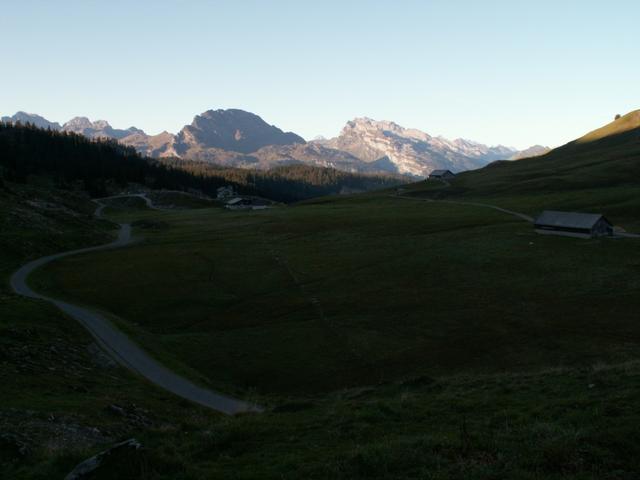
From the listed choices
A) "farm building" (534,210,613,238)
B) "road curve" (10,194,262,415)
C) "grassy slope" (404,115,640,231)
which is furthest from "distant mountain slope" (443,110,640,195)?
"road curve" (10,194,262,415)

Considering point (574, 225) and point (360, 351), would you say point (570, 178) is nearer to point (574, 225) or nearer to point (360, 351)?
point (574, 225)

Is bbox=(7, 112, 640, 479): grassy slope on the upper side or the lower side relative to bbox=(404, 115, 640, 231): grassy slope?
lower

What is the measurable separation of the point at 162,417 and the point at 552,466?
2209cm

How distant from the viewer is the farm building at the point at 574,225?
283 feet

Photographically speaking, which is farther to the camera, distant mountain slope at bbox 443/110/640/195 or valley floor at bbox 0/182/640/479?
distant mountain slope at bbox 443/110/640/195

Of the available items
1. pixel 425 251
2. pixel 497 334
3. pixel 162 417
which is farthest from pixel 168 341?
pixel 425 251

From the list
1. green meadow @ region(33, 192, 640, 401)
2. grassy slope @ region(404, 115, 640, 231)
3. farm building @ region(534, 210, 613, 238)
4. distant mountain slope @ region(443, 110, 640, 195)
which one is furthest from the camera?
distant mountain slope @ region(443, 110, 640, 195)

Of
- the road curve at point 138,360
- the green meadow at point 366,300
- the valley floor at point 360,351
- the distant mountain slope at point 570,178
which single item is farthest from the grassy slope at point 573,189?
the road curve at point 138,360

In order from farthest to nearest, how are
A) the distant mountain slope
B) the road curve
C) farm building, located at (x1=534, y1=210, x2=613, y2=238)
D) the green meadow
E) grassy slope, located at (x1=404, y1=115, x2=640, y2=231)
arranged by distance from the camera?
the distant mountain slope, grassy slope, located at (x1=404, y1=115, x2=640, y2=231), farm building, located at (x1=534, y1=210, x2=613, y2=238), the green meadow, the road curve

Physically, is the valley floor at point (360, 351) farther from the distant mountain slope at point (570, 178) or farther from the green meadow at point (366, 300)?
the distant mountain slope at point (570, 178)

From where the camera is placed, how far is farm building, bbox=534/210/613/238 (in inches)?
3393

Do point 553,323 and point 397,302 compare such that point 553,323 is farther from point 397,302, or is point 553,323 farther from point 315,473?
point 315,473

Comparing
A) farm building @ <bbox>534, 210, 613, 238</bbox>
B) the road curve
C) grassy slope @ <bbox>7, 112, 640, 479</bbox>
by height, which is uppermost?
farm building @ <bbox>534, 210, 613, 238</bbox>

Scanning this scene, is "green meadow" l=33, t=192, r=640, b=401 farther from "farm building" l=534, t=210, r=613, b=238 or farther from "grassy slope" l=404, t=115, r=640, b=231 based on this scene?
"grassy slope" l=404, t=115, r=640, b=231
